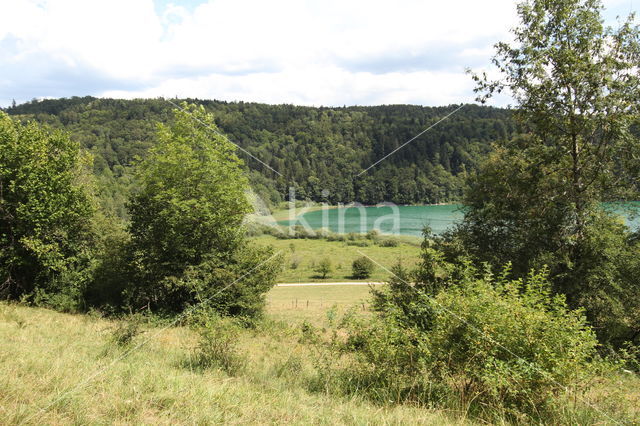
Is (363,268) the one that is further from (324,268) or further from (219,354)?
(219,354)

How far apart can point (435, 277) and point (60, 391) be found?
1227 centimetres

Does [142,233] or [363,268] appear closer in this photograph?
[142,233]

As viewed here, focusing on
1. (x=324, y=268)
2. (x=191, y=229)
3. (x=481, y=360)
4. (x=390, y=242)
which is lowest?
(x=324, y=268)

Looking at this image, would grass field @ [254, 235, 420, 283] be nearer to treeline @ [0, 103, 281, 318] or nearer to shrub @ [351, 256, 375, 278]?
shrub @ [351, 256, 375, 278]

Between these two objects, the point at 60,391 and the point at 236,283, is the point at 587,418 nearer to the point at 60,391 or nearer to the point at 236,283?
the point at 60,391

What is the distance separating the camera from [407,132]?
158 feet

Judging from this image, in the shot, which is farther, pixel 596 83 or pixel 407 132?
pixel 407 132

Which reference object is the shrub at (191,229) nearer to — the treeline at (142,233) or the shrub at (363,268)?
the treeline at (142,233)

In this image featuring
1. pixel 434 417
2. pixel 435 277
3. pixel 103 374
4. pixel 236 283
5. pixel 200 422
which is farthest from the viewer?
pixel 236 283

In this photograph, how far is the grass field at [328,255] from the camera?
57.6 meters

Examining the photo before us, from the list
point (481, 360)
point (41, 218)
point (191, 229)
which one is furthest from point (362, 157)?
point (481, 360)

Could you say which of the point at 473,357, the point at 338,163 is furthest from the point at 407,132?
the point at 473,357

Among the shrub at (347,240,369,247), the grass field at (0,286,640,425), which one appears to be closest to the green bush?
the grass field at (0,286,640,425)

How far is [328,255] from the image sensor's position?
2699 inches
